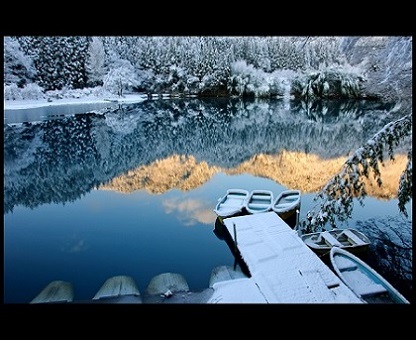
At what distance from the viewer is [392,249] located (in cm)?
871

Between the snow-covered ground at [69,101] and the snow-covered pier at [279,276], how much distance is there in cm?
3721

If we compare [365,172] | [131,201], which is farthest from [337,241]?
[131,201]

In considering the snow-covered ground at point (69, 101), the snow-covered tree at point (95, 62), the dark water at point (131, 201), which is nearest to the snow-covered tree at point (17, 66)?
the snow-covered ground at point (69, 101)

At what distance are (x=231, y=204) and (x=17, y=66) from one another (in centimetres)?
4062

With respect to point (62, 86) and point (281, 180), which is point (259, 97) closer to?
point (62, 86)

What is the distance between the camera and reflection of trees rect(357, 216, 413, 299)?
7.57 m

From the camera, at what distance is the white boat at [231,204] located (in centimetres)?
1057

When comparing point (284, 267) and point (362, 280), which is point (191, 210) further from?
point (362, 280)

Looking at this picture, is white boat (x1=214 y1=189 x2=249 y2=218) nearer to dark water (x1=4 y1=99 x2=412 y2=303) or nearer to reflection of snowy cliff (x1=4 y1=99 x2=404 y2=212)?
dark water (x1=4 y1=99 x2=412 y2=303)

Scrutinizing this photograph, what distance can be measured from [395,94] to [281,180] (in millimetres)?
6603

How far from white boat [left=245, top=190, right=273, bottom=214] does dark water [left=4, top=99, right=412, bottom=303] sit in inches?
52.9

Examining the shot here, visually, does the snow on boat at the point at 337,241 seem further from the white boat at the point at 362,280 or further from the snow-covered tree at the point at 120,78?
the snow-covered tree at the point at 120,78

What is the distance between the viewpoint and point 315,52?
49719mm

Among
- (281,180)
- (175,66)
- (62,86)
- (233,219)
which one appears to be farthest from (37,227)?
(175,66)
